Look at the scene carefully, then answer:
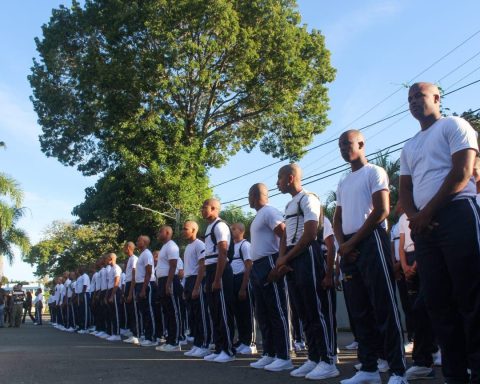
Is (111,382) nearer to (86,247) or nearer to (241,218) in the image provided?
(241,218)

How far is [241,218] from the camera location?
83.8 feet

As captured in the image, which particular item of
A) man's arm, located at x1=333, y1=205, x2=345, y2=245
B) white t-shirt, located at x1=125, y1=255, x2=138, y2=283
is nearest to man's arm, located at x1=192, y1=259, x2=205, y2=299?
white t-shirt, located at x1=125, y1=255, x2=138, y2=283

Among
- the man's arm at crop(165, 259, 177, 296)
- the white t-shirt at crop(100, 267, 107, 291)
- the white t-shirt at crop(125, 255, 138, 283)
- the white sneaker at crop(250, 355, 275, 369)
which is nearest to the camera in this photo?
the white sneaker at crop(250, 355, 275, 369)

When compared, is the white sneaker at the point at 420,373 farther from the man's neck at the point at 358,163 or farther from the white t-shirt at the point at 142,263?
the white t-shirt at the point at 142,263

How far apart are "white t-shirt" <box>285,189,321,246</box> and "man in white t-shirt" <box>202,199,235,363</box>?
5.41ft

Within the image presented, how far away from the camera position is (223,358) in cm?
793

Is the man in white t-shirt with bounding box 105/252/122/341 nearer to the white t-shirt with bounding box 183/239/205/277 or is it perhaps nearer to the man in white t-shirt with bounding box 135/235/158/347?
the man in white t-shirt with bounding box 135/235/158/347

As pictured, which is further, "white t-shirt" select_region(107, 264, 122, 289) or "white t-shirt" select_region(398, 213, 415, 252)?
"white t-shirt" select_region(107, 264, 122, 289)

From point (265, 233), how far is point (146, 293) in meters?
4.71

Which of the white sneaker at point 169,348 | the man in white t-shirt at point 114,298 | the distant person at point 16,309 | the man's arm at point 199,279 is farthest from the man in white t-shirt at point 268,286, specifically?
the distant person at point 16,309

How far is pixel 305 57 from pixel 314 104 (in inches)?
93.8

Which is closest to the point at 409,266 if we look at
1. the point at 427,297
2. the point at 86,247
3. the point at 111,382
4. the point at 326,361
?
the point at 326,361

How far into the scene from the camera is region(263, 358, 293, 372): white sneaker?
21.9 ft

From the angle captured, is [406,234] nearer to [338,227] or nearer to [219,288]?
[338,227]
